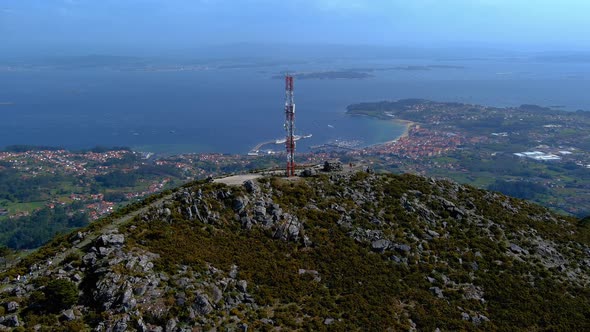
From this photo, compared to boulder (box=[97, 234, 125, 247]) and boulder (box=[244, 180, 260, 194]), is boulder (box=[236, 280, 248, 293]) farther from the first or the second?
boulder (box=[244, 180, 260, 194])

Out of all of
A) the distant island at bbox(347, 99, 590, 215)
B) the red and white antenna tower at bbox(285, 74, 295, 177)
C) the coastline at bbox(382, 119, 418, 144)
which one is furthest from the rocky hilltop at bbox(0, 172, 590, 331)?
the coastline at bbox(382, 119, 418, 144)

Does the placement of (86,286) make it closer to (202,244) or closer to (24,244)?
(202,244)

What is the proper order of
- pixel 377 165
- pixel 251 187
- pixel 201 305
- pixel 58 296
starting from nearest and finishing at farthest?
pixel 58 296 → pixel 201 305 → pixel 251 187 → pixel 377 165

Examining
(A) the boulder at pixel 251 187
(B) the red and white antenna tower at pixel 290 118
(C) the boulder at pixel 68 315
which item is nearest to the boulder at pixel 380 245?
(A) the boulder at pixel 251 187

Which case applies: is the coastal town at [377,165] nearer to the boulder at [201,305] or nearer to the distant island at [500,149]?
the distant island at [500,149]

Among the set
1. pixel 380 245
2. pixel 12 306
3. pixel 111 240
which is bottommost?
pixel 380 245

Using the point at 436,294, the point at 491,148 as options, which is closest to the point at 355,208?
the point at 436,294

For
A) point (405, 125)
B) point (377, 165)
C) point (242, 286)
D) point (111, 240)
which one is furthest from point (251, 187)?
point (405, 125)

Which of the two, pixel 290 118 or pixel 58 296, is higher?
pixel 290 118

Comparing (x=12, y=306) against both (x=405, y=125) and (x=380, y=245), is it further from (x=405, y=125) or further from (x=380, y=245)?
(x=405, y=125)
